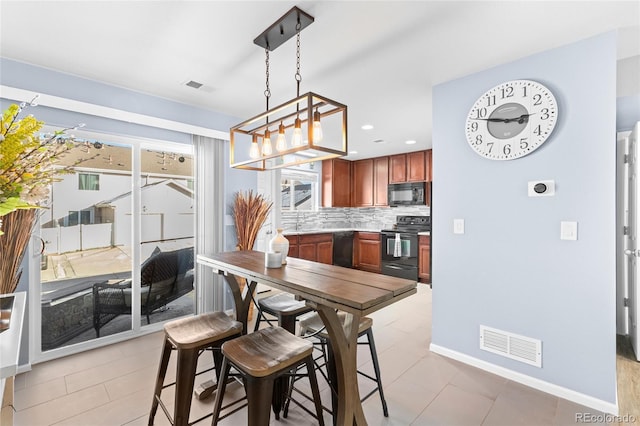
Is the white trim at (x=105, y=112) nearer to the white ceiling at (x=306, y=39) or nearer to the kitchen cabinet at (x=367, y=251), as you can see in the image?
the white ceiling at (x=306, y=39)

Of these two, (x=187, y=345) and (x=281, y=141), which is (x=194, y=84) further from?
(x=187, y=345)

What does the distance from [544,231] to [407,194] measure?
355cm

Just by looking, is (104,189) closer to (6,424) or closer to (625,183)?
(6,424)

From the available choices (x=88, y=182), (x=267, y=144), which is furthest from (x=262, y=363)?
(x=88, y=182)

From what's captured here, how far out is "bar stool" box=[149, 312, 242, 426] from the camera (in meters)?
1.58

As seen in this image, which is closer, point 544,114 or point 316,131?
point 316,131

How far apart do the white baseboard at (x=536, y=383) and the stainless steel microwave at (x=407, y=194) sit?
324 centimetres

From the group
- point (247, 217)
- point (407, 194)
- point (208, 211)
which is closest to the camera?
point (208, 211)

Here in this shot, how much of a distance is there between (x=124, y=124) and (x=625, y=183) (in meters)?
4.70

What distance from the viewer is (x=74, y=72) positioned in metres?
2.55

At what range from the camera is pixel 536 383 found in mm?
2189

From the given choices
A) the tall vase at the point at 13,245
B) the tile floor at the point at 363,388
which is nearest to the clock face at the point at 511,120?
the tile floor at the point at 363,388

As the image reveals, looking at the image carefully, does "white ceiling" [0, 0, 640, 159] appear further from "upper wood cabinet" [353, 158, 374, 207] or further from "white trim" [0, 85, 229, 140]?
"upper wood cabinet" [353, 158, 374, 207]

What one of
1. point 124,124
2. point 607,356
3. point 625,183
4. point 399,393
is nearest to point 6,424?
point 399,393
